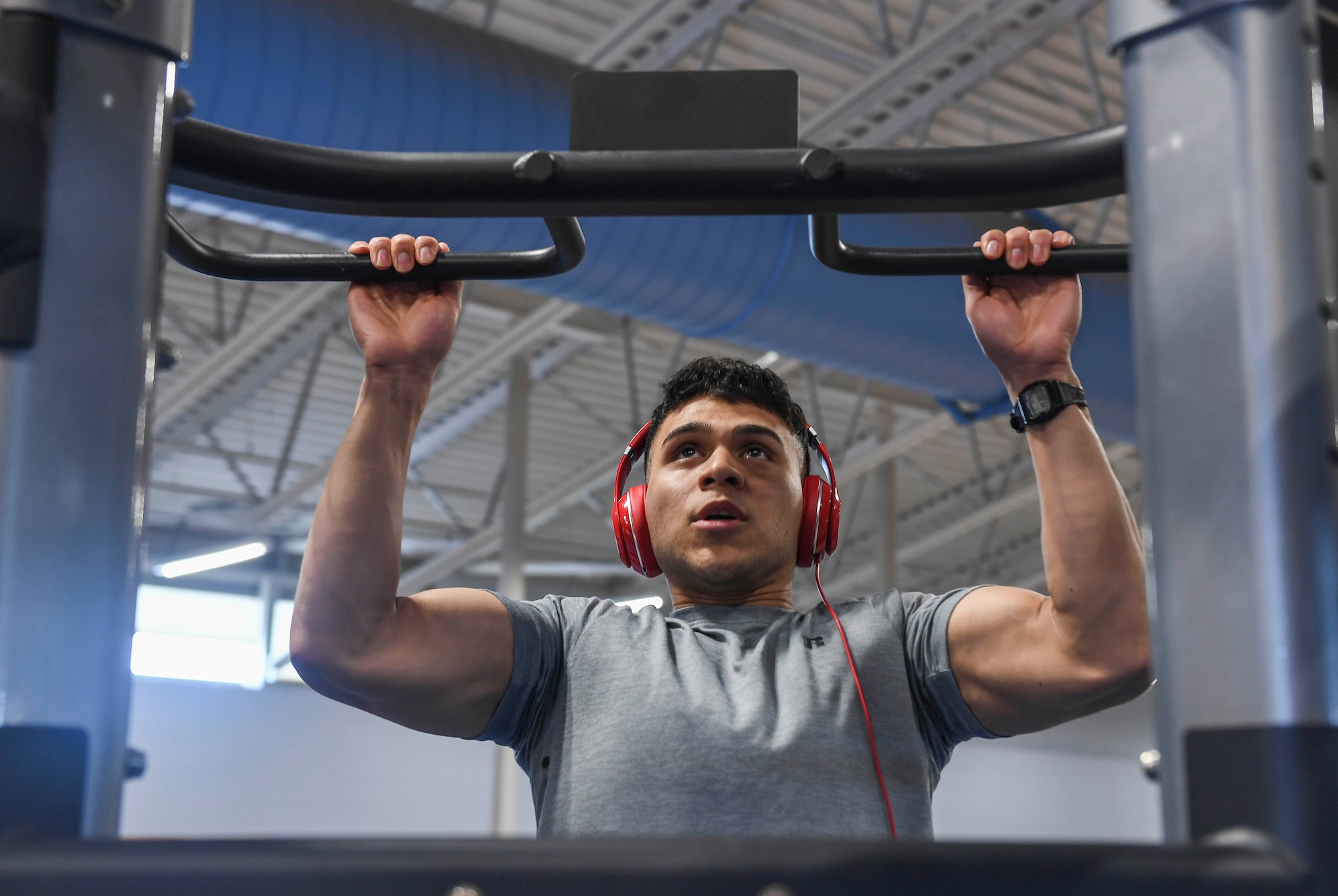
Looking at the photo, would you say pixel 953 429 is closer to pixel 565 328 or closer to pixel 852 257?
pixel 565 328

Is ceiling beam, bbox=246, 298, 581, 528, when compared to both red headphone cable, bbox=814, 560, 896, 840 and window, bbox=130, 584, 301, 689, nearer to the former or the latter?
window, bbox=130, 584, 301, 689

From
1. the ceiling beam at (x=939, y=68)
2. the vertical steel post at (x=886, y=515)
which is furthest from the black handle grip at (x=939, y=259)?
the vertical steel post at (x=886, y=515)

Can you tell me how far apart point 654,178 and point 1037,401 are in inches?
21.5

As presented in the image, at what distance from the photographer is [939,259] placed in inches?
35.5

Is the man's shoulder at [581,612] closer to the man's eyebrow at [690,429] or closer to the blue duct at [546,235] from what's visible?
the man's eyebrow at [690,429]

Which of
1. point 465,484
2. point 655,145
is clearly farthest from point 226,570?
point 655,145

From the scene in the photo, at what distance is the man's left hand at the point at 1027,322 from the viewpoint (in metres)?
1.13

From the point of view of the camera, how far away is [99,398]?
22.1 inches

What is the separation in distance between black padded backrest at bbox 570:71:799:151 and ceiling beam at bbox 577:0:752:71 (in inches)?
165

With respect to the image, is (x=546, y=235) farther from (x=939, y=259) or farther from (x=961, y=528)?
(x=961, y=528)

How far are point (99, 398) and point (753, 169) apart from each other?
0.36 m

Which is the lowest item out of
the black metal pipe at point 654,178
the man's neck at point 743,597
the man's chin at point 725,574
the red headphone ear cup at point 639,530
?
the man's neck at point 743,597

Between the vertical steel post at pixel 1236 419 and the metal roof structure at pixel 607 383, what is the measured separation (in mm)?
2544

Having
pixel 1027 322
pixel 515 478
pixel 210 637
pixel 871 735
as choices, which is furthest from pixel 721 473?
pixel 210 637
